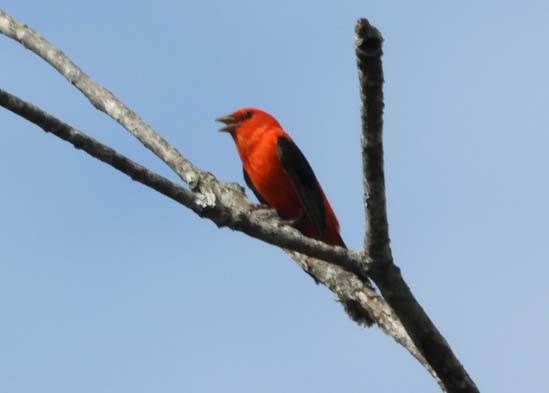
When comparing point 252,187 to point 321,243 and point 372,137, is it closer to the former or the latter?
point 321,243

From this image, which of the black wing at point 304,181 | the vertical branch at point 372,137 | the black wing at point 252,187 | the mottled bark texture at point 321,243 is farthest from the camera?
the black wing at point 252,187

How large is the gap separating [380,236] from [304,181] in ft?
19.2

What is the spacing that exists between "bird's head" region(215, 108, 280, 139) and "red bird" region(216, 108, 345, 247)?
53 mm

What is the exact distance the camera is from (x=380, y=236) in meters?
5.45

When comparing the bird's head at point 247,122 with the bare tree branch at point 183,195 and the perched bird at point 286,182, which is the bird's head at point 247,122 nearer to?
the perched bird at point 286,182

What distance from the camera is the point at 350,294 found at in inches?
283

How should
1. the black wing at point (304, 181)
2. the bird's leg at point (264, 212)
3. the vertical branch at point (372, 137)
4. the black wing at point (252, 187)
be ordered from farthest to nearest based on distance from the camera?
1. the black wing at point (252, 187)
2. the black wing at point (304, 181)
3. the bird's leg at point (264, 212)
4. the vertical branch at point (372, 137)

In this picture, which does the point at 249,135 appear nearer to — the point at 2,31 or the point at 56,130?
the point at 2,31

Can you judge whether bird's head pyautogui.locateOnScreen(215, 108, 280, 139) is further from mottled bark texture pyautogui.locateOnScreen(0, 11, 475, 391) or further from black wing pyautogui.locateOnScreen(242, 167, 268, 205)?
mottled bark texture pyautogui.locateOnScreen(0, 11, 475, 391)

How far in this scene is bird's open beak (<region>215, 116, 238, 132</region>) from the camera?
41.2ft

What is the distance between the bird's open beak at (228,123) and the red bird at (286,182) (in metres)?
0.36

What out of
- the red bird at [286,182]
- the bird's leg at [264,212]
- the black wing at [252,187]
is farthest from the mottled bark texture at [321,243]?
the black wing at [252,187]

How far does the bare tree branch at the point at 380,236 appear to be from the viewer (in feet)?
15.5

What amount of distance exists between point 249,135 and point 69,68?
4268 millimetres
